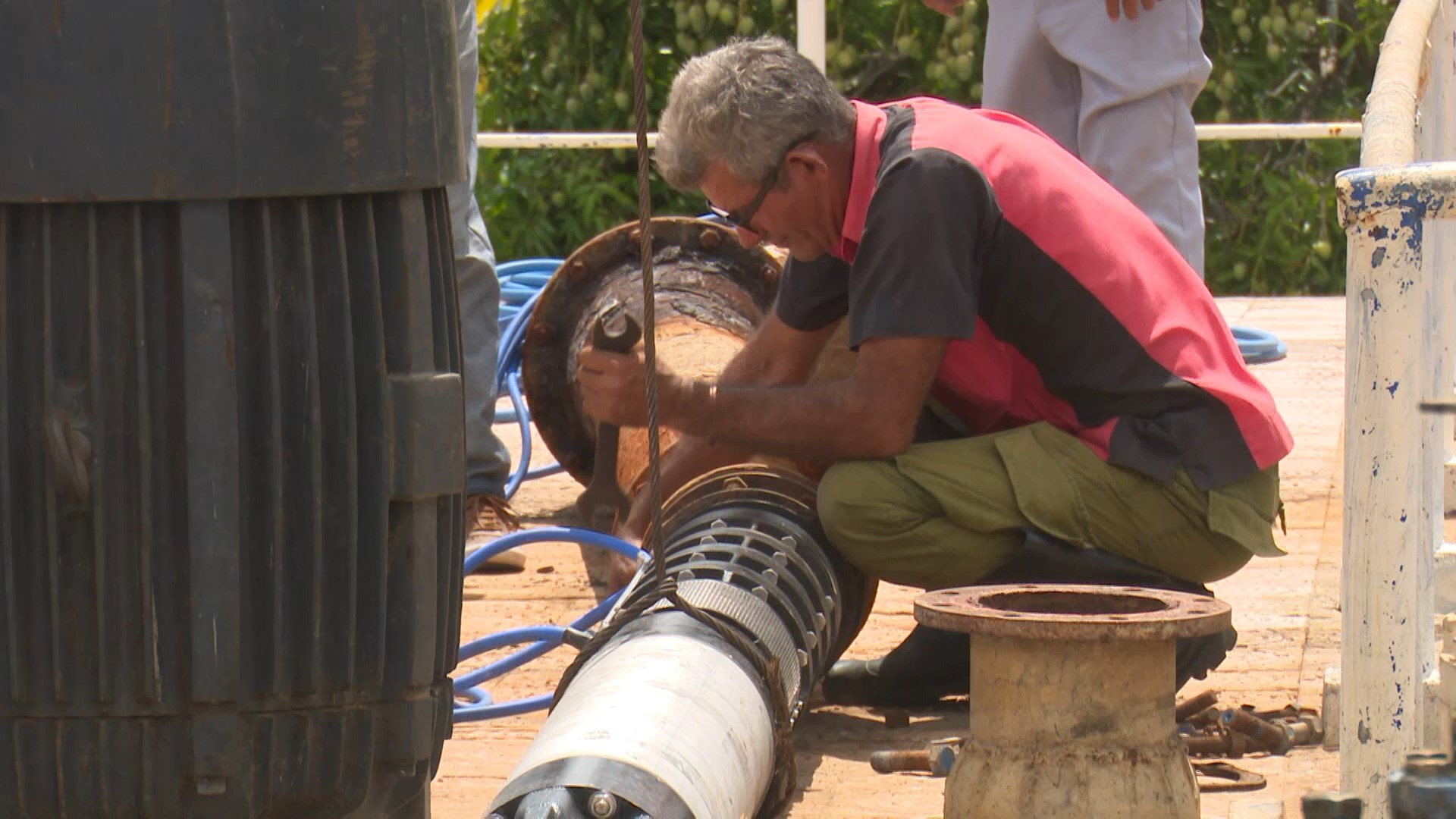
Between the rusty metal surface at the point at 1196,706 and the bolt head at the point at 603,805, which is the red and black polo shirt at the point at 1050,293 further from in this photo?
the bolt head at the point at 603,805

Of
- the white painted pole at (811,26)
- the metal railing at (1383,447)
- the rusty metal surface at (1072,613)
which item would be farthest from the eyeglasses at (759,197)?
the white painted pole at (811,26)

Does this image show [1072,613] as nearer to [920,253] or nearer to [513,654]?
[920,253]

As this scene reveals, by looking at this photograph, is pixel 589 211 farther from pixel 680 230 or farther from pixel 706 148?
pixel 706 148

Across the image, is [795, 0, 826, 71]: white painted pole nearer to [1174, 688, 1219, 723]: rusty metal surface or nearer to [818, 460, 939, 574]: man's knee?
[818, 460, 939, 574]: man's knee

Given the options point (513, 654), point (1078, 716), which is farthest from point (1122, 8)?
point (1078, 716)

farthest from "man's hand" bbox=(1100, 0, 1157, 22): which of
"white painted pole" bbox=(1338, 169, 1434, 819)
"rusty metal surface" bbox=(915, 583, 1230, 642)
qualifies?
"white painted pole" bbox=(1338, 169, 1434, 819)

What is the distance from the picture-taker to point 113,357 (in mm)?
1731

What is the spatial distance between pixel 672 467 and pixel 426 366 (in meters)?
2.00

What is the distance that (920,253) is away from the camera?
3.15m

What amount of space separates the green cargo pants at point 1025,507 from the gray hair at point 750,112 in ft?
1.77

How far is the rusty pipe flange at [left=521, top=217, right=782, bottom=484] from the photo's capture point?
16.3 feet

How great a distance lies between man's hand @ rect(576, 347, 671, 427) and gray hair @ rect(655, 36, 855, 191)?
1.09ft

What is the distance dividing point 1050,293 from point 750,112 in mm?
575

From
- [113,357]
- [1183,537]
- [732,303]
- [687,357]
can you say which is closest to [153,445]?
[113,357]
